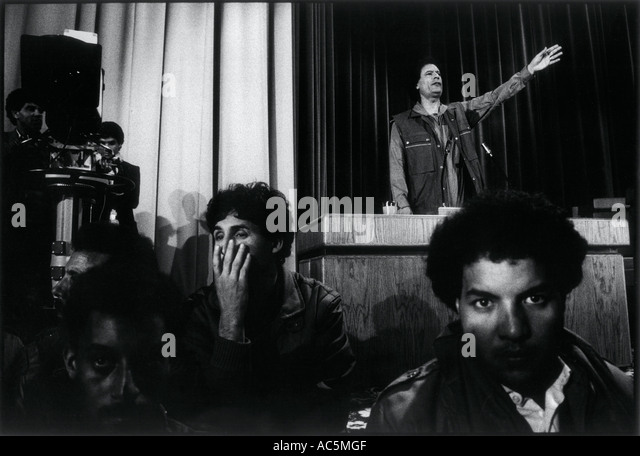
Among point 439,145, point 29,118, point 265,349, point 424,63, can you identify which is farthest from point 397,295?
point 29,118

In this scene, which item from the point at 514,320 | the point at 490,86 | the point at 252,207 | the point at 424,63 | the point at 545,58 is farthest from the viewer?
the point at 424,63

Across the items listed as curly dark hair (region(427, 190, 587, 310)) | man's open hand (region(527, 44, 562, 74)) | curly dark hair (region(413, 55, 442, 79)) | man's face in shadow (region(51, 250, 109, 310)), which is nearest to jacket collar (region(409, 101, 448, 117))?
curly dark hair (region(413, 55, 442, 79))

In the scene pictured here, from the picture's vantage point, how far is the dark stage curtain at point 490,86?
210 centimetres

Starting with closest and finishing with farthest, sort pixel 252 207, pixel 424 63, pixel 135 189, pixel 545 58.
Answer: pixel 252 207 < pixel 135 189 < pixel 545 58 < pixel 424 63

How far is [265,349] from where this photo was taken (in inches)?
66.7

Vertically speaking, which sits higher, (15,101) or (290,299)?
(15,101)

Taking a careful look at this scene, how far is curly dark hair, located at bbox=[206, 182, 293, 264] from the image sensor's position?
5.86 ft

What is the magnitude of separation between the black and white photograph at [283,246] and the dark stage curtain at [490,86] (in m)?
0.02

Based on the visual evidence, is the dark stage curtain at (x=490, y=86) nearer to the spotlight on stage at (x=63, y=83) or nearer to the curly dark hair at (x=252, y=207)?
the curly dark hair at (x=252, y=207)

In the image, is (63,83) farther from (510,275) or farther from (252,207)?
(510,275)

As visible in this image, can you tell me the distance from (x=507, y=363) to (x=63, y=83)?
1798 millimetres

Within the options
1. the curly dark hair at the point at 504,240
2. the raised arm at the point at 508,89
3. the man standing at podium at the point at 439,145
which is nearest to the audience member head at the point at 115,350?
the curly dark hair at the point at 504,240
